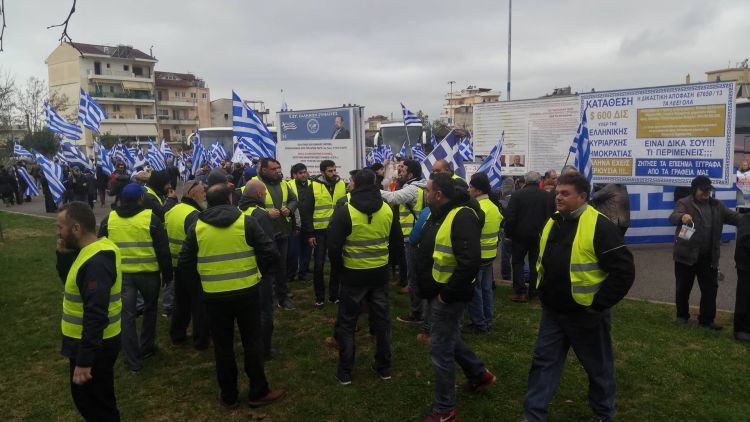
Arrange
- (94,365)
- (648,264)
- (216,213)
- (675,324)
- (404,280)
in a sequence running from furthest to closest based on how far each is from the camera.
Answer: (648,264)
(404,280)
(675,324)
(216,213)
(94,365)

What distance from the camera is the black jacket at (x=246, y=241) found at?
169 inches

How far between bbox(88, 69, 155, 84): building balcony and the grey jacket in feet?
243

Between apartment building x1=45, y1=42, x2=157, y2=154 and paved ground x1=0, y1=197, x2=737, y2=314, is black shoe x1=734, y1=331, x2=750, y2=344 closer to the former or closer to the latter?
paved ground x1=0, y1=197, x2=737, y2=314

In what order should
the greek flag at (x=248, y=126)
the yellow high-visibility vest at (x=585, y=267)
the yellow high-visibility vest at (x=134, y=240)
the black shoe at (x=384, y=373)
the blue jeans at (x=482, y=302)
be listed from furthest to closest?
the greek flag at (x=248, y=126)
the blue jeans at (x=482, y=302)
the yellow high-visibility vest at (x=134, y=240)
the black shoe at (x=384, y=373)
the yellow high-visibility vest at (x=585, y=267)

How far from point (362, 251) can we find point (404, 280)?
3512mm

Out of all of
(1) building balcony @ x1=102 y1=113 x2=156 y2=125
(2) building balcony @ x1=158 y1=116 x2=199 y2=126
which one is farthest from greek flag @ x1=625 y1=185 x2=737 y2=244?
(2) building balcony @ x1=158 y1=116 x2=199 y2=126

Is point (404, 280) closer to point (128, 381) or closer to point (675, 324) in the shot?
point (675, 324)

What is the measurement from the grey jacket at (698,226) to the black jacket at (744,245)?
183 millimetres

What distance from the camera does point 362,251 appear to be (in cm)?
484

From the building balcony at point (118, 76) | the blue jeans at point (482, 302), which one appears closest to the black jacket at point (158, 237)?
the blue jeans at point (482, 302)

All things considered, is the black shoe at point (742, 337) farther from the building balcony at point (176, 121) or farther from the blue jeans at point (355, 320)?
the building balcony at point (176, 121)

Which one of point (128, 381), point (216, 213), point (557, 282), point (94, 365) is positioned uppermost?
point (216, 213)

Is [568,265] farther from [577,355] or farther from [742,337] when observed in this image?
[742,337]

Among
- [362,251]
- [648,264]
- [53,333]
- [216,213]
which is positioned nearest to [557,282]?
[362,251]
